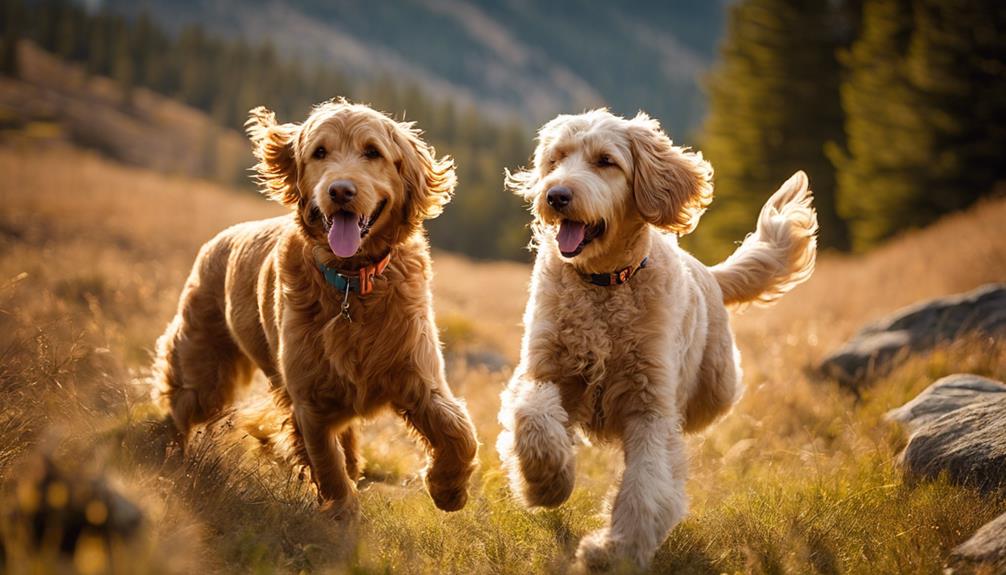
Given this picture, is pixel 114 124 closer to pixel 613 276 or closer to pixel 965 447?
pixel 613 276

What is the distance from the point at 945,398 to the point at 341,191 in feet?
13.9

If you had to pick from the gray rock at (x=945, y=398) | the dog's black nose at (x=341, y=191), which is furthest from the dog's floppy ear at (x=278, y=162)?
the gray rock at (x=945, y=398)

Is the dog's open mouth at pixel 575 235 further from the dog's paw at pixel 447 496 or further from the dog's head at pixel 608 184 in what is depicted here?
the dog's paw at pixel 447 496

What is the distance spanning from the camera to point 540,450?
3.84m

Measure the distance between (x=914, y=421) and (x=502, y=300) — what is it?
529 inches

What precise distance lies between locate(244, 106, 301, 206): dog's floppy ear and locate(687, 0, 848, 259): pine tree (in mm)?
19843

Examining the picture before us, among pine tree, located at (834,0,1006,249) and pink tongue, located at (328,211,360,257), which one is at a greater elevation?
pine tree, located at (834,0,1006,249)

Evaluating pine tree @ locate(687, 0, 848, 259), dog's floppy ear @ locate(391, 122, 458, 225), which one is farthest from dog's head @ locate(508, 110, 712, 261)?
pine tree @ locate(687, 0, 848, 259)

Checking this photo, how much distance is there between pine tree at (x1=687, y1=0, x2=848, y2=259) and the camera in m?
23.3

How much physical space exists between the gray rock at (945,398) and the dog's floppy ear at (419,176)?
3.47m

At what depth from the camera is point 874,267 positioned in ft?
48.3

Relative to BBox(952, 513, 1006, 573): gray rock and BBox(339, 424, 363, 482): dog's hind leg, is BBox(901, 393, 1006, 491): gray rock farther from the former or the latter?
BBox(339, 424, 363, 482): dog's hind leg

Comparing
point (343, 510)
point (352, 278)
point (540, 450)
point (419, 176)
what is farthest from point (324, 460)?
point (419, 176)

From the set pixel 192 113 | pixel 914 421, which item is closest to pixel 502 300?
pixel 914 421
